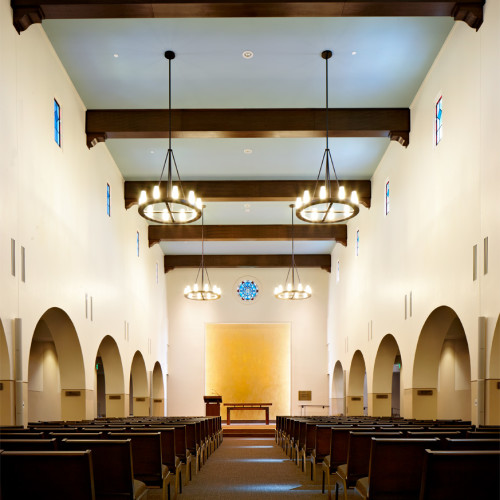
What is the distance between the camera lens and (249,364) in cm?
2978

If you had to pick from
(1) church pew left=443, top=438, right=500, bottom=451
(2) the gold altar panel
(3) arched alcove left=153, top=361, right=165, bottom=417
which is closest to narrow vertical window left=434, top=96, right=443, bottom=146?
(1) church pew left=443, top=438, right=500, bottom=451

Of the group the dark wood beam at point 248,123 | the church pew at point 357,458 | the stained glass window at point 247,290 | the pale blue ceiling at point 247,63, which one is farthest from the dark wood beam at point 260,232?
the church pew at point 357,458

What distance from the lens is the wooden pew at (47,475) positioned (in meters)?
3.87

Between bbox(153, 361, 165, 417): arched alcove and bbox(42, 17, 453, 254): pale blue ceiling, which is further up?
bbox(42, 17, 453, 254): pale blue ceiling

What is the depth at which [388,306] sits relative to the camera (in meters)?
16.0

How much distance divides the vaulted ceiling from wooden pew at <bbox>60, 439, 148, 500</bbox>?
21.8ft

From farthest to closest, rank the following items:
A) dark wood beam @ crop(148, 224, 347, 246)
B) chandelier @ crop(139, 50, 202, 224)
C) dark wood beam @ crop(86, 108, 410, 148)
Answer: dark wood beam @ crop(148, 224, 347, 246), dark wood beam @ crop(86, 108, 410, 148), chandelier @ crop(139, 50, 202, 224)

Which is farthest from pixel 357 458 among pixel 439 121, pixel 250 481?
pixel 439 121

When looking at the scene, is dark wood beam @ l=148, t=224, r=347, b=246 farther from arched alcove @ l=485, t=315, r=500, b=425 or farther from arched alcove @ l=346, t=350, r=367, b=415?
arched alcove @ l=485, t=315, r=500, b=425

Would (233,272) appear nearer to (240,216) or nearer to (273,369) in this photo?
(273,369)

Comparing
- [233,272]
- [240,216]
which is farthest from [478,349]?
[233,272]

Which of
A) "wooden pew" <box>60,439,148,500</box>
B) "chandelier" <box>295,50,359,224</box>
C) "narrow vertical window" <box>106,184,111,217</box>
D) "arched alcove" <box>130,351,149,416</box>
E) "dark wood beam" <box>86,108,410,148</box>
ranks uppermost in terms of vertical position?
"dark wood beam" <box>86,108,410,148</box>

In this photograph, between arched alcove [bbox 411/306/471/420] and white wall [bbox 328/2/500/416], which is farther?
arched alcove [bbox 411/306/471/420]

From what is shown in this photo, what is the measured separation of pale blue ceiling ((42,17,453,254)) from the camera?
34.7 ft
